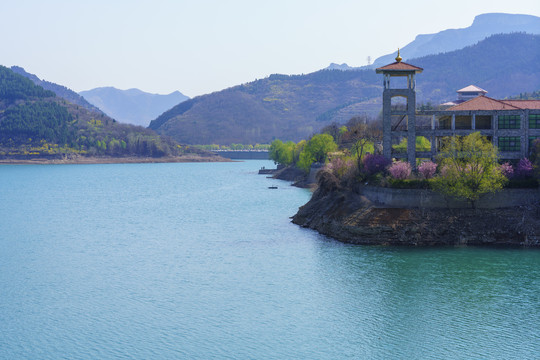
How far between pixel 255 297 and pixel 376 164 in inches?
1369

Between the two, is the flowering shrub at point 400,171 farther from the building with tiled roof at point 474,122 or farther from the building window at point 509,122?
the building window at point 509,122

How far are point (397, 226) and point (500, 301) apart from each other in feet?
65.5

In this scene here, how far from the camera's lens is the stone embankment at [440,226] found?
6388 centimetres

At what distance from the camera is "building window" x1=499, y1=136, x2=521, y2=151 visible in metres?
75.9

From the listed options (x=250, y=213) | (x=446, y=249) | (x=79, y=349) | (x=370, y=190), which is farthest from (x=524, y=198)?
(x=79, y=349)

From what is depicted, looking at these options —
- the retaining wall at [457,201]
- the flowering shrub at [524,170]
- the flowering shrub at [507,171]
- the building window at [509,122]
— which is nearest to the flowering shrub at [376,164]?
the retaining wall at [457,201]

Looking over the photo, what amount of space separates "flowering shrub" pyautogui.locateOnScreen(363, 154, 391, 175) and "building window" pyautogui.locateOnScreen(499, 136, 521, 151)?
14.6 m

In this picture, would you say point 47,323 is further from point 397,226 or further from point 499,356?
point 397,226

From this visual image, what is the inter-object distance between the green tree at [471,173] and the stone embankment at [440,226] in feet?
7.54

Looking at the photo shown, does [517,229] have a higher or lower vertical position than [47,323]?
higher

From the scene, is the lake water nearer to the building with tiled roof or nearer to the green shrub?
the green shrub

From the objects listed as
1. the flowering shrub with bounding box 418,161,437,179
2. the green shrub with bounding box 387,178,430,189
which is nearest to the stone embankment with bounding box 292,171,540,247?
the green shrub with bounding box 387,178,430,189

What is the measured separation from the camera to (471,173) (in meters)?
66.1

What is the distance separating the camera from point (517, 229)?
63938 mm
